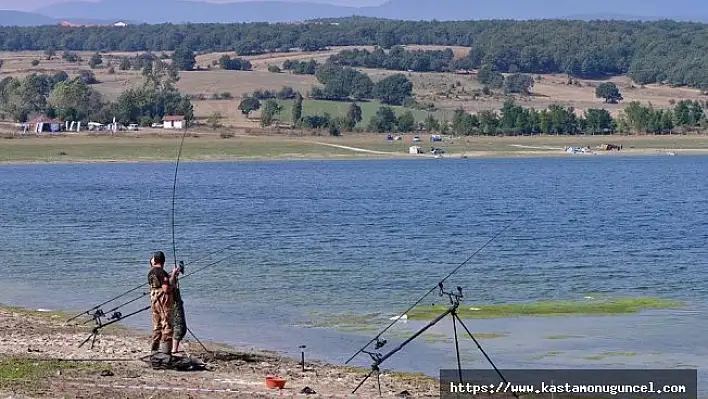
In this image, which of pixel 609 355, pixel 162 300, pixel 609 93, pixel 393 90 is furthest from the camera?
pixel 609 93

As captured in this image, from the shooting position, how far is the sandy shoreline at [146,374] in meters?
13.8

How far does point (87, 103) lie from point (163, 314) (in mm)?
100160

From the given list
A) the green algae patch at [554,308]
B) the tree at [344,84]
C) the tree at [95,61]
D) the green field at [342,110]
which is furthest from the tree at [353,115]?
the green algae patch at [554,308]

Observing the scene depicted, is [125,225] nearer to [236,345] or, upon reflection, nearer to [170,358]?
[236,345]

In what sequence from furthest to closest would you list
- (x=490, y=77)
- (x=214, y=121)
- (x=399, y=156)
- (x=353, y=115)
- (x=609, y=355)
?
(x=490, y=77)
(x=353, y=115)
(x=214, y=121)
(x=399, y=156)
(x=609, y=355)

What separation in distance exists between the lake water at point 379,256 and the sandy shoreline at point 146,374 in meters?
1.17

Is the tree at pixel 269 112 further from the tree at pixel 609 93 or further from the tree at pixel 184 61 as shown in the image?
the tree at pixel 184 61

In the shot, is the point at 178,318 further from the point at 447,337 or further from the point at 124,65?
the point at 124,65

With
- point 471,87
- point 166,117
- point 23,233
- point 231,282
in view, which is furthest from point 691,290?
point 471,87

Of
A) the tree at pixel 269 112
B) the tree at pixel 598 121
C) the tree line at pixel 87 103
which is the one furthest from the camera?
the tree at pixel 598 121

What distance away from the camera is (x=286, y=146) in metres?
89.1

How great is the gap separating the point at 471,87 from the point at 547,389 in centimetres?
13731

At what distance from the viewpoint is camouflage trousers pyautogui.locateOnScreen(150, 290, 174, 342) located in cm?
1527

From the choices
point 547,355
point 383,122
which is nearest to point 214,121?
point 383,122
